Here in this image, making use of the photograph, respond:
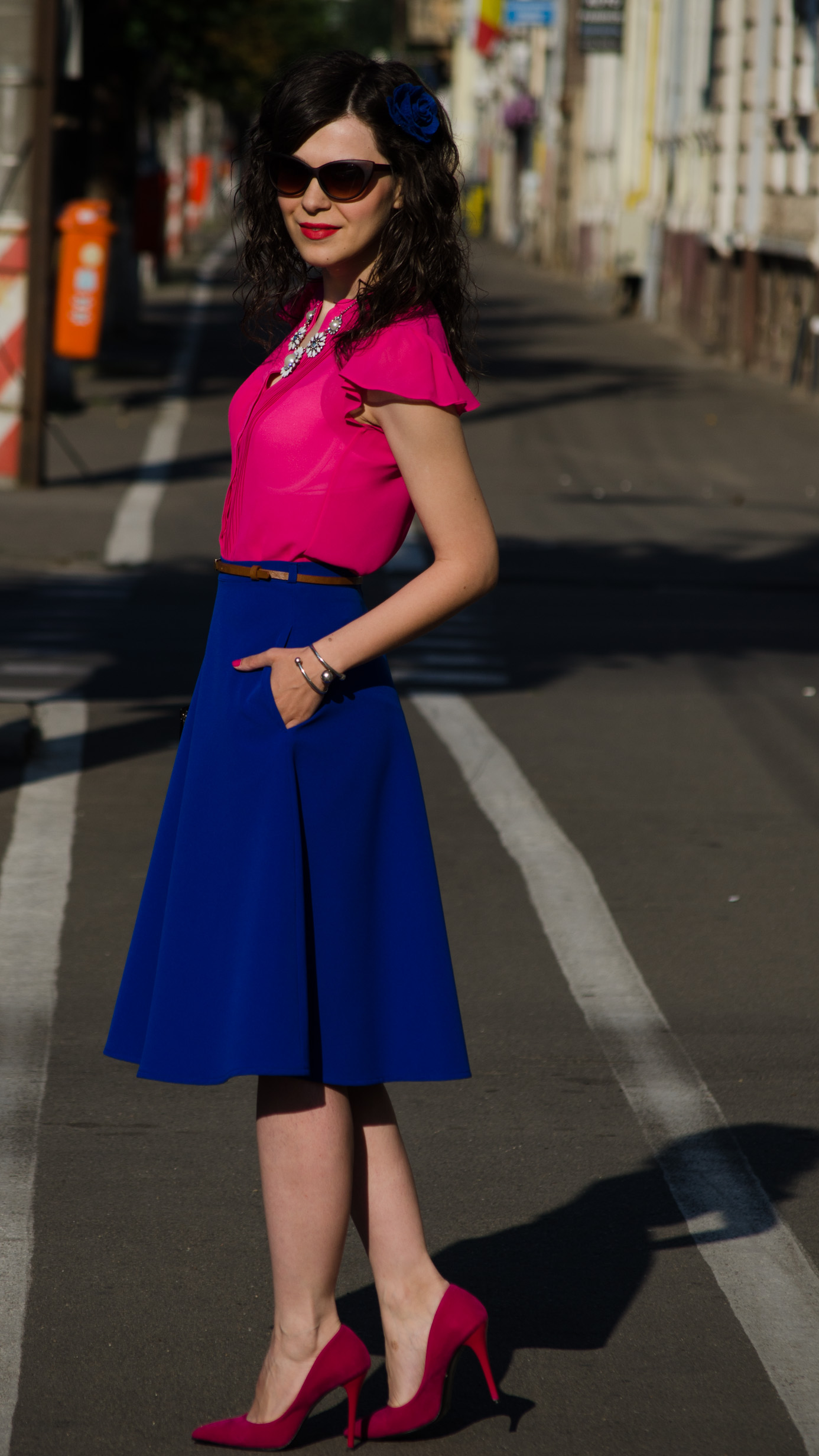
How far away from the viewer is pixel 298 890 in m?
2.91

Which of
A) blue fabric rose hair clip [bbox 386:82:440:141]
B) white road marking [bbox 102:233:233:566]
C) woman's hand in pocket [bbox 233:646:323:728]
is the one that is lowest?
white road marking [bbox 102:233:233:566]

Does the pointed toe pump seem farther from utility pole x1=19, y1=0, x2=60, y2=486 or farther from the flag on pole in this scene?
the flag on pole

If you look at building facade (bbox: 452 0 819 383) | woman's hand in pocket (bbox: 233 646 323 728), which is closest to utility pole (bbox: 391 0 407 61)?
building facade (bbox: 452 0 819 383)

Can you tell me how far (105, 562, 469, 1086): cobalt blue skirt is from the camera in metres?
2.91

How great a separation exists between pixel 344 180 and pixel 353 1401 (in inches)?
69.8

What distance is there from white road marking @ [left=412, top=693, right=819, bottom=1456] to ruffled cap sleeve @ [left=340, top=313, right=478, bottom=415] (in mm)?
1686

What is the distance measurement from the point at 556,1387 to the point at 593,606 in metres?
8.90

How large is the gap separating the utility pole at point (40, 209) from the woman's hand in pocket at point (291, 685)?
12727 mm

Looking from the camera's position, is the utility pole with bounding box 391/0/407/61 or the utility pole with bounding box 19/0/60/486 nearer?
the utility pole with bounding box 19/0/60/486

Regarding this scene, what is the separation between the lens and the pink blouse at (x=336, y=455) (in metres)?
2.87

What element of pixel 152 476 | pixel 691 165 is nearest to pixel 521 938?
pixel 152 476

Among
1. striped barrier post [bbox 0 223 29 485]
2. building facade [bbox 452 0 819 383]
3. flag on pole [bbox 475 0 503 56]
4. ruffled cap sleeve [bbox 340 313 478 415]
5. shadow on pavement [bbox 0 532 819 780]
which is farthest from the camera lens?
flag on pole [bbox 475 0 503 56]

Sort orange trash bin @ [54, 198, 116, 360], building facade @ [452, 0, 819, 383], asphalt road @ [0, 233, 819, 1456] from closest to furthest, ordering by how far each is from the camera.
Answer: asphalt road @ [0, 233, 819, 1456]
orange trash bin @ [54, 198, 116, 360]
building facade @ [452, 0, 819, 383]

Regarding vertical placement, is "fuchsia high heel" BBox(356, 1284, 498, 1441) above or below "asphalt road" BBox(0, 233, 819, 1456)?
above
